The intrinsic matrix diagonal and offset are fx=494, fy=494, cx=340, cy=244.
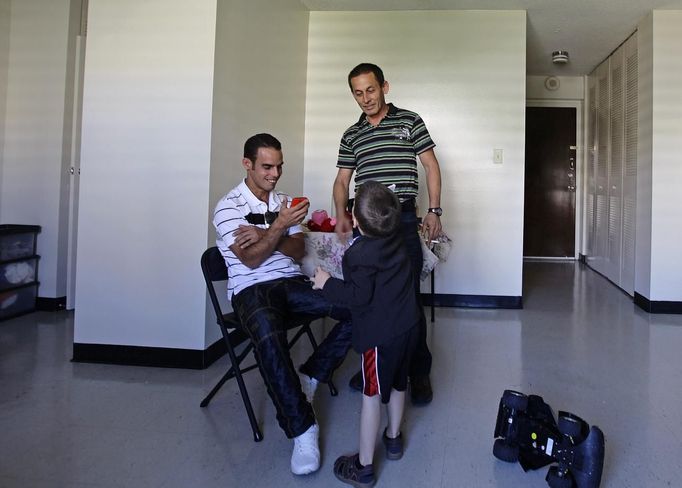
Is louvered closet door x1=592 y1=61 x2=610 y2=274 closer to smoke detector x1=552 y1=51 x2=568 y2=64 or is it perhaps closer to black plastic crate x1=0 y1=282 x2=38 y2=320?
smoke detector x1=552 y1=51 x2=568 y2=64

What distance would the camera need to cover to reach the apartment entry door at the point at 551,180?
6.78 m

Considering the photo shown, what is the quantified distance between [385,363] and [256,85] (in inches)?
85.0

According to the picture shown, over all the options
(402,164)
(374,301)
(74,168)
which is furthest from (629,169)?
(74,168)

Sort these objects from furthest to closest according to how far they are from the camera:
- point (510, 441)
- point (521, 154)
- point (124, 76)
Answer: point (521, 154)
point (124, 76)
point (510, 441)

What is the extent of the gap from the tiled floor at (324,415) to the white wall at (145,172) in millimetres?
292

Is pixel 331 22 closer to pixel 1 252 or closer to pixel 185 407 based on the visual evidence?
pixel 1 252

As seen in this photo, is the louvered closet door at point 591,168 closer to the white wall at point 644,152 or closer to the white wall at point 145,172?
the white wall at point 644,152

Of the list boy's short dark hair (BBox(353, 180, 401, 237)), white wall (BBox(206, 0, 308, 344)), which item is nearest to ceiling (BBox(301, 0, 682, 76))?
white wall (BBox(206, 0, 308, 344))

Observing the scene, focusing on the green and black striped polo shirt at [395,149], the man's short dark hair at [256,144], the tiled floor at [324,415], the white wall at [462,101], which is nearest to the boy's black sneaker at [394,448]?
the tiled floor at [324,415]

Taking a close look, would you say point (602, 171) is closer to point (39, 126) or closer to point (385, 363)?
point (385, 363)

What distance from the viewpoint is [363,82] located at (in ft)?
6.82

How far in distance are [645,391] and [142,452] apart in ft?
7.12

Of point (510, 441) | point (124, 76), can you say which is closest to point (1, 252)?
point (124, 76)

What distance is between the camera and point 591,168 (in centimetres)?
628
